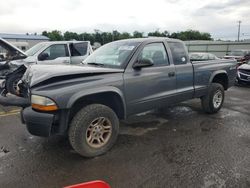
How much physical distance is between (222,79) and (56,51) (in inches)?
257

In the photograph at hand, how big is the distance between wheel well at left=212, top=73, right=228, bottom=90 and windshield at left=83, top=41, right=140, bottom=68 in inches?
111

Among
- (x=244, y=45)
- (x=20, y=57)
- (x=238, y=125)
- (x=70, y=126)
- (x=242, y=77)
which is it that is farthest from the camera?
(x=244, y=45)

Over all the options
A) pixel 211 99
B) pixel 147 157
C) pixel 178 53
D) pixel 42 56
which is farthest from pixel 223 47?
pixel 147 157

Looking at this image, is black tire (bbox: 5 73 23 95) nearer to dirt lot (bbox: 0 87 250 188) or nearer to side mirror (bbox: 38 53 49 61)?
dirt lot (bbox: 0 87 250 188)

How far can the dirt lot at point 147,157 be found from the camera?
3309 millimetres

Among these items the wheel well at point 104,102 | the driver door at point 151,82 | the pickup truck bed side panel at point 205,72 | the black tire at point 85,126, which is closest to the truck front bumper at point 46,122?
the black tire at point 85,126

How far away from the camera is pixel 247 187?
3.11 metres

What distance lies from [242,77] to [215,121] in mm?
6355

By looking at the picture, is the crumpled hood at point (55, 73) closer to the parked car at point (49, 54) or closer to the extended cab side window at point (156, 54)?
the extended cab side window at point (156, 54)

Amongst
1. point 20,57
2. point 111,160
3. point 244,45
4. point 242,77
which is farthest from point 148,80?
point 244,45

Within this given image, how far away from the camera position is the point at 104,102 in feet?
13.8

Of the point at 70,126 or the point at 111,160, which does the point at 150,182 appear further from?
the point at 70,126

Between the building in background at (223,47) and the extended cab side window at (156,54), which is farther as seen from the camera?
the building in background at (223,47)

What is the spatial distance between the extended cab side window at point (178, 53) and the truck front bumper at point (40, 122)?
287 centimetres
